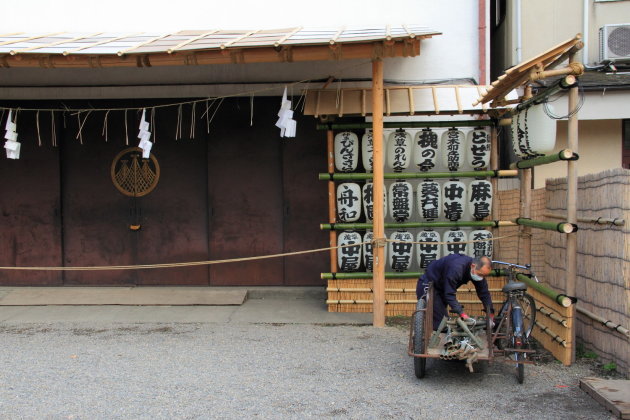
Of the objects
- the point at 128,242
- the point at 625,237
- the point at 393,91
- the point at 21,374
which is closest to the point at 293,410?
the point at 21,374

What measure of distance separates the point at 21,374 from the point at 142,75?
524cm

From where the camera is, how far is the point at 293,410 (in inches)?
203

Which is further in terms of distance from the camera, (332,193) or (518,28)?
(518,28)

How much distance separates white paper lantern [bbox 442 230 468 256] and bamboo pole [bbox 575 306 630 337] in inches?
84.6

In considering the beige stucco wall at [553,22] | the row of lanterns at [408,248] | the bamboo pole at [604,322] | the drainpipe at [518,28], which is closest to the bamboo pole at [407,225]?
the row of lanterns at [408,248]

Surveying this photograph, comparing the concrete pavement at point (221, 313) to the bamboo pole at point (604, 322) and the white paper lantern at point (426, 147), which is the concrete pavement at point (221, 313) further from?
the bamboo pole at point (604, 322)

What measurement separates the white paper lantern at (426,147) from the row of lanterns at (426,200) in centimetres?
33

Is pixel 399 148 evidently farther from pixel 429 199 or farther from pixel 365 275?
pixel 365 275

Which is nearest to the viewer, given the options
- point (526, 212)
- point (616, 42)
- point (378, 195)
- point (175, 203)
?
point (526, 212)

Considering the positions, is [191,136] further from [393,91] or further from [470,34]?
[470,34]

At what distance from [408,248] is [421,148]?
4.88 ft

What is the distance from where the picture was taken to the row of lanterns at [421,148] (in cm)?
850

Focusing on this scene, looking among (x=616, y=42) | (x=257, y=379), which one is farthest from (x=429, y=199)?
(x=616, y=42)

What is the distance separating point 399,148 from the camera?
852 cm
